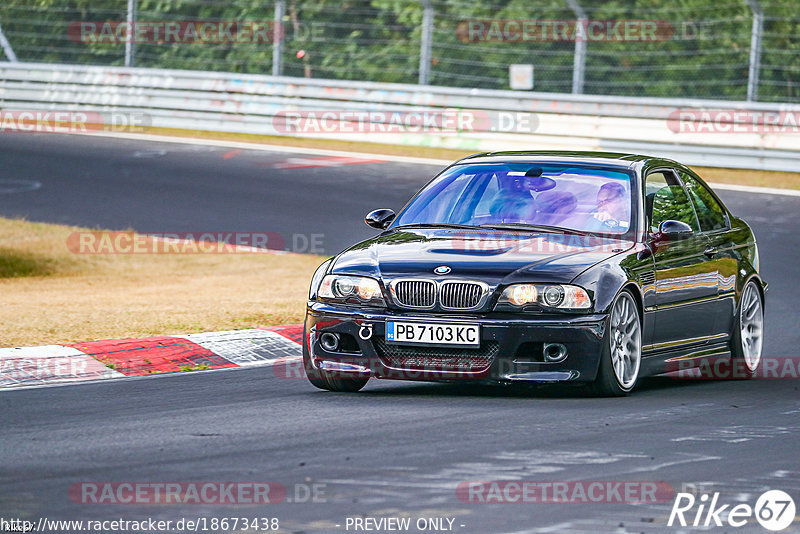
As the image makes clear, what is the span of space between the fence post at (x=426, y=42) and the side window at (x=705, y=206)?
1451 centimetres

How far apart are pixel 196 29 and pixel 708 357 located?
74.4 feet

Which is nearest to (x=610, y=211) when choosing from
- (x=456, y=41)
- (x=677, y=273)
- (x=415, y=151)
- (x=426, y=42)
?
(x=677, y=273)

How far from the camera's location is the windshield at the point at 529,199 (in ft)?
29.8

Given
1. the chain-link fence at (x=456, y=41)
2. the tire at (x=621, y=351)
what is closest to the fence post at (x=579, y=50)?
the chain-link fence at (x=456, y=41)

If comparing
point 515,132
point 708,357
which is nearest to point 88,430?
point 708,357

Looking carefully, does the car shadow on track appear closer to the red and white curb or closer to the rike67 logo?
the red and white curb

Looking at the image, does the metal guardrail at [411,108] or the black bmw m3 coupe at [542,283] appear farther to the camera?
the metal guardrail at [411,108]

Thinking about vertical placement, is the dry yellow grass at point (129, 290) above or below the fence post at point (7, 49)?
below

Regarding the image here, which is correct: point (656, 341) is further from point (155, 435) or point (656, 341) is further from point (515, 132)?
point (515, 132)

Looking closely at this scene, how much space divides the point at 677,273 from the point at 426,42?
15827 millimetres

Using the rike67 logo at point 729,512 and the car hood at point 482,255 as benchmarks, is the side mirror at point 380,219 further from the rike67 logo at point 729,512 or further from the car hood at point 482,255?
the rike67 logo at point 729,512

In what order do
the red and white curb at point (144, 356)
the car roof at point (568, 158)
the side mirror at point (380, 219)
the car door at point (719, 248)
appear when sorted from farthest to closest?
the car door at point (719, 248) < the side mirror at point (380, 219) < the car roof at point (568, 158) < the red and white curb at point (144, 356)

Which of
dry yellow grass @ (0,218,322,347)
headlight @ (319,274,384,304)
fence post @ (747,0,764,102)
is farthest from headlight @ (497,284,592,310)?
fence post @ (747,0,764,102)

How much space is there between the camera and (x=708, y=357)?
31.6 ft
